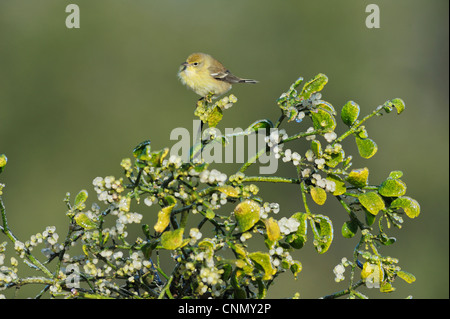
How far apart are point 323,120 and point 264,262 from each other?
39cm

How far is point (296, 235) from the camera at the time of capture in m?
1.30

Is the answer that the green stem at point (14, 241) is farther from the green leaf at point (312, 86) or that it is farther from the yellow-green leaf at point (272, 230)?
the green leaf at point (312, 86)

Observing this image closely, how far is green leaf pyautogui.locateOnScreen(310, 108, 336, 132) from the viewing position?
1.33 m

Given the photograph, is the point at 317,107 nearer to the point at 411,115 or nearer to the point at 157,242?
the point at 157,242

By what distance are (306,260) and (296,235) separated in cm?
578

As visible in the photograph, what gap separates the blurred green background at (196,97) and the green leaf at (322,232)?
5026 millimetres

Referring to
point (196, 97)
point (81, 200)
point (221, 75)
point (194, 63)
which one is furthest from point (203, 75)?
point (196, 97)

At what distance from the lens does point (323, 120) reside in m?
1.34

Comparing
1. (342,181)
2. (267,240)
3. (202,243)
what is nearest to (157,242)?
(202,243)

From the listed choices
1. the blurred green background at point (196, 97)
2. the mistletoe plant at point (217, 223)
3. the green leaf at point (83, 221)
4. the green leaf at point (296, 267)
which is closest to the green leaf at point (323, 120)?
the mistletoe plant at point (217, 223)

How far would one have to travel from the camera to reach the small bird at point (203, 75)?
13.2 ft

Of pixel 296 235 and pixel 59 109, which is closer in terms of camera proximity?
pixel 296 235

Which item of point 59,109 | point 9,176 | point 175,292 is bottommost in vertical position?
point 175,292

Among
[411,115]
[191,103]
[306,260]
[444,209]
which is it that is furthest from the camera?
[411,115]
